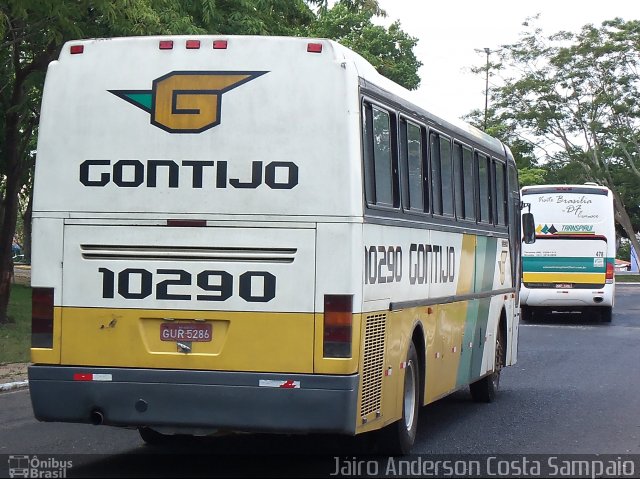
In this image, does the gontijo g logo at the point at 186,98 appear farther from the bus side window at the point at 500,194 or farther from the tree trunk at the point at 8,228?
the tree trunk at the point at 8,228

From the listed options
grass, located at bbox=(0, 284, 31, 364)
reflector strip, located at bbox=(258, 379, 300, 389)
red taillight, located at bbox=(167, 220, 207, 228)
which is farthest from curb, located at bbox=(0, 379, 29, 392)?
reflector strip, located at bbox=(258, 379, 300, 389)

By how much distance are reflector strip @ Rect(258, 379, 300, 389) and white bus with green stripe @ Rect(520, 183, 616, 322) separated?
22.4 m

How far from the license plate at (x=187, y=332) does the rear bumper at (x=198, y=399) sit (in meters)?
0.24

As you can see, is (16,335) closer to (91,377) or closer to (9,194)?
(9,194)

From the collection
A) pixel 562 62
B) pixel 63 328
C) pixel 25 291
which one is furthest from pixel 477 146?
pixel 562 62

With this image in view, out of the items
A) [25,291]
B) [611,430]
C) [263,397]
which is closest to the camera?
[263,397]

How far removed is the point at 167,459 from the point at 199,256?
2.00 meters

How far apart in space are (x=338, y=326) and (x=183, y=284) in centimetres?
115

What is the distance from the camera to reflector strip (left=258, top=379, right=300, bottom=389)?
8.46 meters

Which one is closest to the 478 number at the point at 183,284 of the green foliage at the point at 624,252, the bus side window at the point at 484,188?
the bus side window at the point at 484,188

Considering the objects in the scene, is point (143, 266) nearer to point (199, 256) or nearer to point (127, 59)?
point (199, 256)

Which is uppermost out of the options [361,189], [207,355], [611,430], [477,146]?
[477,146]

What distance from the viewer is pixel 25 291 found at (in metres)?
34.7

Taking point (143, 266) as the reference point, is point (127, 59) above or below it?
above
